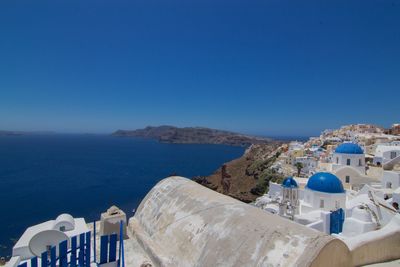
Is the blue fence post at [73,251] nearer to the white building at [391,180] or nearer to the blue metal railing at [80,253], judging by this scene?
the blue metal railing at [80,253]

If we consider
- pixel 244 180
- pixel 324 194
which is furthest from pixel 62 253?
pixel 244 180

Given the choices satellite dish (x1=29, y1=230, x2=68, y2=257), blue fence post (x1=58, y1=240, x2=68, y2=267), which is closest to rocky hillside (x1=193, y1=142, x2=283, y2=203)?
satellite dish (x1=29, y1=230, x2=68, y2=257)

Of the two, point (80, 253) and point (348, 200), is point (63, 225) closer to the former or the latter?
point (80, 253)

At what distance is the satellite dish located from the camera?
38.0ft

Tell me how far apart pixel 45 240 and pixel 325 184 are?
18685mm

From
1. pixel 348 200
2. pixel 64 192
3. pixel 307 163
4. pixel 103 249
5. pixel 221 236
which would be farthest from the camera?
pixel 64 192

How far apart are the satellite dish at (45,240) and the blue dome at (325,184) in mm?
17708

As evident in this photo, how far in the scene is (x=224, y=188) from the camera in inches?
2351

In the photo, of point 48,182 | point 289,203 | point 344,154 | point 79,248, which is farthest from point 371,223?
point 48,182

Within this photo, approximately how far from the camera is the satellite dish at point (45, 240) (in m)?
11.6

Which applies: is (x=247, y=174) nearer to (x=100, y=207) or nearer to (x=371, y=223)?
(x=100, y=207)

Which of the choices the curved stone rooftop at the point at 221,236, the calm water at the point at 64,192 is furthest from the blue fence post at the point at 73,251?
the calm water at the point at 64,192

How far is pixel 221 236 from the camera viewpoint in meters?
9.09

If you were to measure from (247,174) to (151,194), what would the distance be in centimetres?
5585
